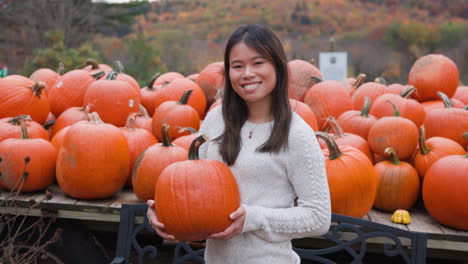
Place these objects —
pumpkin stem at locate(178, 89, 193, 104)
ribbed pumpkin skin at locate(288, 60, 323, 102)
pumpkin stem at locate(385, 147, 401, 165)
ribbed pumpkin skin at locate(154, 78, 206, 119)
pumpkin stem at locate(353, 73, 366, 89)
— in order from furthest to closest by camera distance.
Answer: pumpkin stem at locate(353, 73, 366, 89) → ribbed pumpkin skin at locate(288, 60, 323, 102) → ribbed pumpkin skin at locate(154, 78, 206, 119) → pumpkin stem at locate(178, 89, 193, 104) → pumpkin stem at locate(385, 147, 401, 165)

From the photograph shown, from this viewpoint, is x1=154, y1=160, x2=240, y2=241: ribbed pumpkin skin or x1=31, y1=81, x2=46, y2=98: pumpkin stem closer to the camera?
x1=154, y1=160, x2=240, y2=241: ribbed pumpkin skin

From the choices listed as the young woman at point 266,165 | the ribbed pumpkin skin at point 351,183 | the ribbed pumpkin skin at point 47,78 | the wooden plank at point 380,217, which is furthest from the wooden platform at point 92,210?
the ribbed pumpkin skin at point 47,78

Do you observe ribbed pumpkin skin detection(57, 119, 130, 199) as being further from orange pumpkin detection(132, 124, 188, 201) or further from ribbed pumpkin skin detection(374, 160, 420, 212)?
ribbed pumpkin skin detection(374, 160, 420, 212)

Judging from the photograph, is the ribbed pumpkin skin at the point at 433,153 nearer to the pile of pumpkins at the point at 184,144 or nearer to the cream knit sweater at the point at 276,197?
the pile of pumpkins at the point at 184,144

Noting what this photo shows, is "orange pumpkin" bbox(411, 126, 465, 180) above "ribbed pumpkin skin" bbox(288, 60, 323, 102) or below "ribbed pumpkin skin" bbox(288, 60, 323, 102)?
below

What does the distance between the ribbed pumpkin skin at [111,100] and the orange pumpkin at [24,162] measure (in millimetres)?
485

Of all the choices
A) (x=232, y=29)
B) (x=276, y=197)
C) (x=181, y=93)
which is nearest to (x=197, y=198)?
(x=276, y=197)

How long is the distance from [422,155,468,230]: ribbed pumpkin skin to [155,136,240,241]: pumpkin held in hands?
1341 mm

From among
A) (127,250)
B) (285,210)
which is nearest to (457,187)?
(285,210)

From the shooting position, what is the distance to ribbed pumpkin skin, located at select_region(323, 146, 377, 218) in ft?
7.04

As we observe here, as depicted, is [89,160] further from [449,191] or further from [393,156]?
[449,191]

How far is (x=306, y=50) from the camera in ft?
44.5

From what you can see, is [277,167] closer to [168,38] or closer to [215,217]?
[215,217]

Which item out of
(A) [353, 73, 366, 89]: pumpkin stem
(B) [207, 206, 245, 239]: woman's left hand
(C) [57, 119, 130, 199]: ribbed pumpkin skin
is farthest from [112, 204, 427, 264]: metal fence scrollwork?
(A) [353, 73, 366, 89]: pumpkin stem
